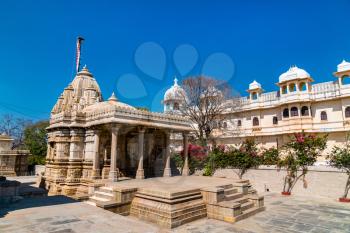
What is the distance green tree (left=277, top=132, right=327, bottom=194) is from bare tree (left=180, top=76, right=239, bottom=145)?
11.2m

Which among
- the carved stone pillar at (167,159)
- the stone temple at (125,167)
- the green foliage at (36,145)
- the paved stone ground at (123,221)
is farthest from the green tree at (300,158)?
the green foliage at (36,145)

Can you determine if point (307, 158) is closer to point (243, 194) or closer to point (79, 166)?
point (243, 194)

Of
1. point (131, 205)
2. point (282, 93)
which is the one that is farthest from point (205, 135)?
point (131, 205)

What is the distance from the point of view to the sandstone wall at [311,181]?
1372cm

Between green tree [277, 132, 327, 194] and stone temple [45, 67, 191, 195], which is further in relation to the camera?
green tree [277, 132, 327, 194]

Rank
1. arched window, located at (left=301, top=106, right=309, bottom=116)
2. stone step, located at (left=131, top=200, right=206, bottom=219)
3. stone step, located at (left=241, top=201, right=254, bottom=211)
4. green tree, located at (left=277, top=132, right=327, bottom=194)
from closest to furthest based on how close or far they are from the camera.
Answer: stone step, located at (left=131, top=200, right=206, bottom=219)
stone step, located at (left=241, top=201, right=254, bottom=211)
green tree, located at (left=277, top=132, right=327, bottom=194)
arched window, located at (left=301, top=106, right=309, bottom=116)

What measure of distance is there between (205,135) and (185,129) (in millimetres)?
11025

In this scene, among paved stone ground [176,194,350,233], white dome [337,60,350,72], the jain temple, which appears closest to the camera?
paved stone ground [176,194,350,233]

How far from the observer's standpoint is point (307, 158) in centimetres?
1509

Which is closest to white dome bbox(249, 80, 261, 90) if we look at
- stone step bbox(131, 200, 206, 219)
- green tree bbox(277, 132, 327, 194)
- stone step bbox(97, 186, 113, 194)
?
green tree bbox(277, 132, 327, 194)

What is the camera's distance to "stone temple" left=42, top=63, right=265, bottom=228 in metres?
9.14

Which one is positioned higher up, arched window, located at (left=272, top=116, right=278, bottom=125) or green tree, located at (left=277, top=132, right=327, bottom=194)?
arched window, located at (left=272, top=116, right=278, bottom=125)

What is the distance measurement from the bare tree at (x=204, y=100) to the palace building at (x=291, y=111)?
1.35 meters

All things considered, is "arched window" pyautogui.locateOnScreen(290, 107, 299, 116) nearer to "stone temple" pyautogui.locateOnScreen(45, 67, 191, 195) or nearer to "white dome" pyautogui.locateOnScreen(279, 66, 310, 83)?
"white dome" pyautogui.locateOnScreen(279, 66, 310, 83)
